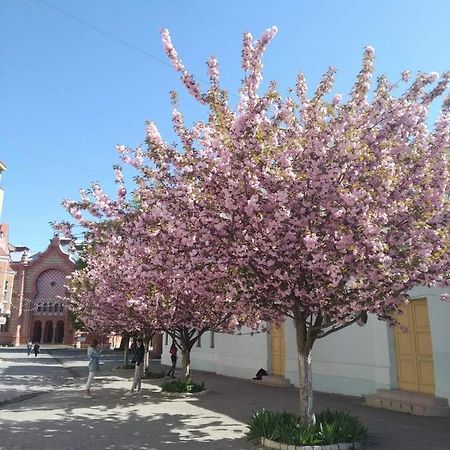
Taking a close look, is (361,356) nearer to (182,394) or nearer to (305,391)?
(182,394)

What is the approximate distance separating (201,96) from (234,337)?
56.2 feet

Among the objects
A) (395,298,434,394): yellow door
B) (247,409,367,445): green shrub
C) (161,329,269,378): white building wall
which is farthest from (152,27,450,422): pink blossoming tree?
(161,329,269,378): white building wall

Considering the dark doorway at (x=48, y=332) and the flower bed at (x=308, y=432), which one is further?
the dark doorway at (x=48, y=332)

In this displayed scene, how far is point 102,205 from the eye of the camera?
856 cm

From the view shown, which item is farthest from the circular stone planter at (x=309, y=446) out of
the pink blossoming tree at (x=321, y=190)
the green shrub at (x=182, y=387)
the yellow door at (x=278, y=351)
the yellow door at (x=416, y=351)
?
the yellow door at (x=278, y=351)

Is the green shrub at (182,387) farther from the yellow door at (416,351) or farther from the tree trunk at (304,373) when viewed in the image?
the tree trunk at (304,373)

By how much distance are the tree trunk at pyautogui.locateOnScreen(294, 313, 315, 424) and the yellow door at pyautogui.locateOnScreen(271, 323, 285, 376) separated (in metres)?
10.5

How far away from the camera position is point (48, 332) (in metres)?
77.2

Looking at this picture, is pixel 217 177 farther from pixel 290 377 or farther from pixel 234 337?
pixel 234 337

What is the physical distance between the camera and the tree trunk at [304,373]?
833cm

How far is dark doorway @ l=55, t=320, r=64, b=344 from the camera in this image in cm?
7719

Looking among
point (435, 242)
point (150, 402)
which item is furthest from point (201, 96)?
point (150, 402)

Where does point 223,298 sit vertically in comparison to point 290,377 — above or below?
above

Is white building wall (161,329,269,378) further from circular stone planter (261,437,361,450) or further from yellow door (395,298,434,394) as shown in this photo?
circular stone planter (261,437,361,450)
